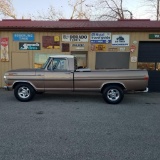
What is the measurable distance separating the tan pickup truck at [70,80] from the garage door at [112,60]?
Result: 353 centimetres

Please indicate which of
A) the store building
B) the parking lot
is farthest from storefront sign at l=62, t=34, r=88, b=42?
the parking lot

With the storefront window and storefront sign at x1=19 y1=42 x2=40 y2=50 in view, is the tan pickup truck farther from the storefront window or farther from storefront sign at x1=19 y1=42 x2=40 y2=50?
the storefront window

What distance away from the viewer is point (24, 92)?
778cm

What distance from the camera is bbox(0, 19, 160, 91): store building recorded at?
1036 cm

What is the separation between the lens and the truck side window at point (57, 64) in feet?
25.2

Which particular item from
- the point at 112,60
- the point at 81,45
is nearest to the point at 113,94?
the point at 112,60

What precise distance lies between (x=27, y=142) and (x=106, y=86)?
14.2 feet

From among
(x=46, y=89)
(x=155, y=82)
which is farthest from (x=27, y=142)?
(x=155, y=82)

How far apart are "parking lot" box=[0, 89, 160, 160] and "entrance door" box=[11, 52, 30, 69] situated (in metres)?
3.61

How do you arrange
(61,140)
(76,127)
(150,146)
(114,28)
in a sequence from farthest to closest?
(114,28), (76,127), (61,140), (150,146)

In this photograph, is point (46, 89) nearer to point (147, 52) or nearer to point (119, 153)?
point (119, 153)

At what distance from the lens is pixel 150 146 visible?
3.93 m

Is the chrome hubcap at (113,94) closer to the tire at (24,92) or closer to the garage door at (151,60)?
the tire at (24,92)

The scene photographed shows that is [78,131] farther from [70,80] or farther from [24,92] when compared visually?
[24,92]
